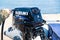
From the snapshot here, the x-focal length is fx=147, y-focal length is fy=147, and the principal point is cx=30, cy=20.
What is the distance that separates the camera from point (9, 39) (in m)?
2.12

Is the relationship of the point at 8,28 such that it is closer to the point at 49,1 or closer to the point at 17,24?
the point at 17,24

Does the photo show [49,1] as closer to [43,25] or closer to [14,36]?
[43,25]

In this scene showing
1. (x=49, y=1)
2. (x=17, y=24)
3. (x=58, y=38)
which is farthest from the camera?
(x=49, y=1)

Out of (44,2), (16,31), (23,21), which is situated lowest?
(16,31)

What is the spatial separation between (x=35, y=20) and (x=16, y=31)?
304 mm

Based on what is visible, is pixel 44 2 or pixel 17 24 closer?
pixel 17 24

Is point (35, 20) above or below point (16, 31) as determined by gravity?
above

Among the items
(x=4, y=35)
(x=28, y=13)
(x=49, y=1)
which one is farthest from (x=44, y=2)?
(x=4, y=35)

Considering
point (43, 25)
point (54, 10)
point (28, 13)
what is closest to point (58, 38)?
point (43, 25)

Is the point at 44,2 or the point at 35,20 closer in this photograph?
the point at 35,20

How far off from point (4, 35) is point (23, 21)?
344 mm

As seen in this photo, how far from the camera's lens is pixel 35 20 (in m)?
2.05

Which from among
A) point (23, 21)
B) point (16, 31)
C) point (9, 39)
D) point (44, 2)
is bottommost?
point (9, 39)

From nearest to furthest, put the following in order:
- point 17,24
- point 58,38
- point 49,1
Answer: point 58,38 < point 17,24 < point 49,1
